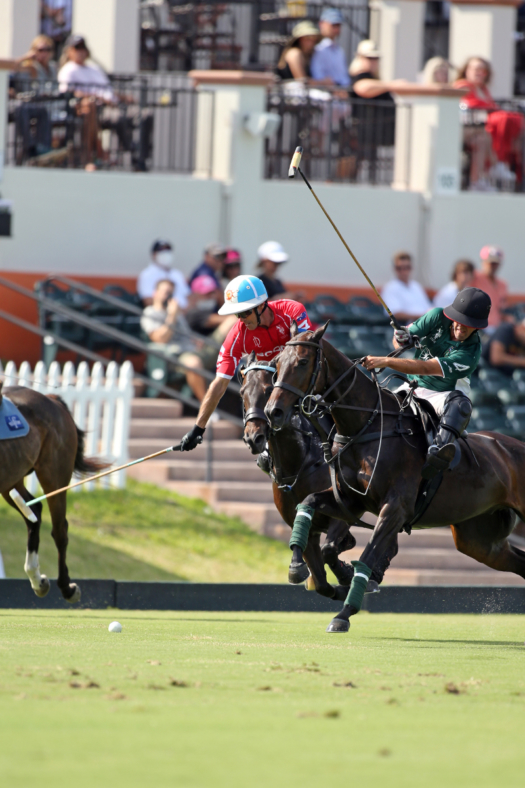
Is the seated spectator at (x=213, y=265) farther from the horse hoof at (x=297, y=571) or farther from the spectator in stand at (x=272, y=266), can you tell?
the horse hoof at (x=297, y=571)

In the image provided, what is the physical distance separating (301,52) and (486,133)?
2.82 meters

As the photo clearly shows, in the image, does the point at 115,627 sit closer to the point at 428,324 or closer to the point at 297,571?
the point at 297,571

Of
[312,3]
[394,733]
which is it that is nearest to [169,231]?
[312,3]

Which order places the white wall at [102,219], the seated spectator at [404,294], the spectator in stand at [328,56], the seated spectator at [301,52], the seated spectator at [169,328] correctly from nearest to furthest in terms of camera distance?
the seated spectator at [169,328], the seated spectator at [404,294], the white wall at [102,219], the seated spectator at [301,52], the spectator in stand at [328,56]

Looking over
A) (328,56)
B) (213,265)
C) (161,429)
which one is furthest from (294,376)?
(328,56)

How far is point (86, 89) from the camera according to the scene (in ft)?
53.0

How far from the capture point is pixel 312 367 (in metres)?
7.06

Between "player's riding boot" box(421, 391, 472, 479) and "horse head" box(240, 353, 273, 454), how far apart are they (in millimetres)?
956

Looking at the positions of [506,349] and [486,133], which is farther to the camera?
[486,133]

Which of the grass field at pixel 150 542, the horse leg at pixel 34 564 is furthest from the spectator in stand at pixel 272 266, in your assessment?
the horse leg at pixel 34 564

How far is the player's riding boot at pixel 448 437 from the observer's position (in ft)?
24.1

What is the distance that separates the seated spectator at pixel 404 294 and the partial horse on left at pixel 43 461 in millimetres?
6882

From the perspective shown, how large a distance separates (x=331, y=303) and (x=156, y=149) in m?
3.49

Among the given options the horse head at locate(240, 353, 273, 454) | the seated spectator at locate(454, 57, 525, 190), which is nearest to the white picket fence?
the horse head at locate(240, 353, 273, 454)
